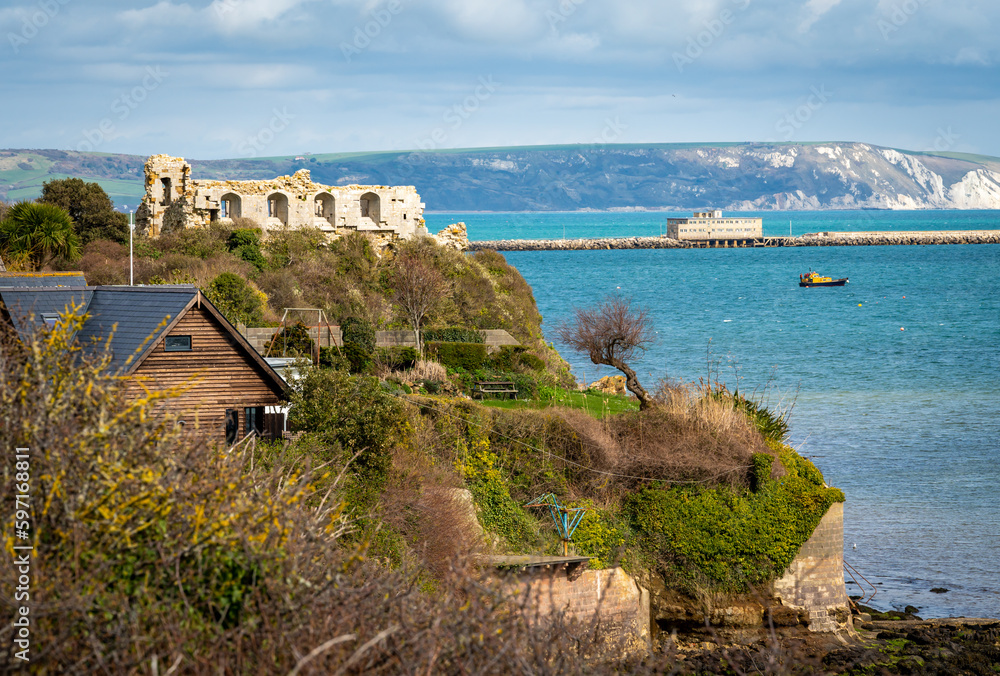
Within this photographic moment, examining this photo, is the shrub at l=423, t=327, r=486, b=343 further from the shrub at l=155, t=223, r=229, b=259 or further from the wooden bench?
the shrub at l=155, t=223, r=229, b=259

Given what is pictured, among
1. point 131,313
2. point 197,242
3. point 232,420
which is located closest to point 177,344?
point 131,313

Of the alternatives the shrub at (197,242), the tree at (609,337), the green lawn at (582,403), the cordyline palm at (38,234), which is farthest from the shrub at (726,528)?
the cordyline palm at (38,234)

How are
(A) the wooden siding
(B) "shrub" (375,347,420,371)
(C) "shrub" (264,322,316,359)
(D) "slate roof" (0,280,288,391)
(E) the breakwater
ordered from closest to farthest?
(D) "slate roof" (0,280,288,391) → (A) the wooden siding → (C) "shrub" (264,322,316,359) → (B) "shrub" (375,347,420,371) → (E) the breakwater

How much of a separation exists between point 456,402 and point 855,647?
11.2 meters

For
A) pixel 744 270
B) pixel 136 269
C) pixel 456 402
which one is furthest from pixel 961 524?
pixel 744 270

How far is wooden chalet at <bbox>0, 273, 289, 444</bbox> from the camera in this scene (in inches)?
852

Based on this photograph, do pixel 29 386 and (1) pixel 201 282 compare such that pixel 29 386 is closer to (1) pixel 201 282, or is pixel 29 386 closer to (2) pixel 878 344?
(1) pixel 201 282

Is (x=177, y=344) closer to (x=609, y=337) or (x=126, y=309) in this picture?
(x=126, y=309)

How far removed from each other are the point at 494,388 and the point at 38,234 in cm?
2089

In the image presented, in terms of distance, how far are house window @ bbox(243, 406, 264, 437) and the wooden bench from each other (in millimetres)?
10280

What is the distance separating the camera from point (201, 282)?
39969 millimetres

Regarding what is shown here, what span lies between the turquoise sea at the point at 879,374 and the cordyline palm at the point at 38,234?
2181 centimetres

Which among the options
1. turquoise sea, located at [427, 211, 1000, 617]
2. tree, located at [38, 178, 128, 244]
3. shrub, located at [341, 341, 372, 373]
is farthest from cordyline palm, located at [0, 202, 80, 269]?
turquoise sea, located at [427, 211, 1000, 617]

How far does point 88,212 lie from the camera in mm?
48094
